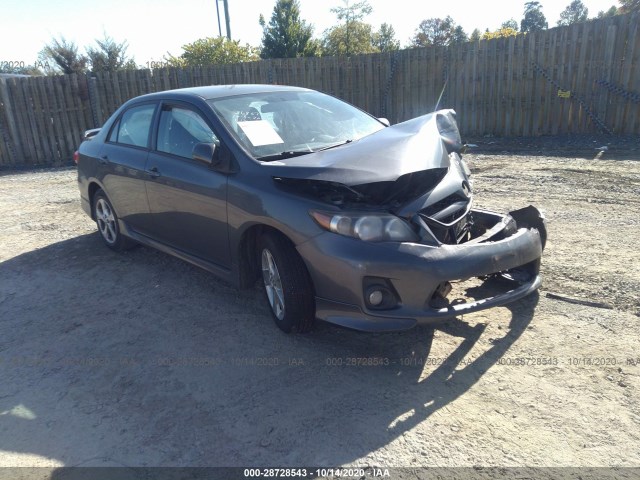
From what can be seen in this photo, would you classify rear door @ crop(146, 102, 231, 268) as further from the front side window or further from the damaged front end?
the damaged front end

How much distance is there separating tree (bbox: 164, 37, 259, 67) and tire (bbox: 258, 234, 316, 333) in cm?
2512

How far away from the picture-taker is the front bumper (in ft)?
10.7

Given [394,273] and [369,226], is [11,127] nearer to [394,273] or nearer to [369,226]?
[369,226]

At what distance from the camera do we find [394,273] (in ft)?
10.7

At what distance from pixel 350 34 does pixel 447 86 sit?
32.9 m

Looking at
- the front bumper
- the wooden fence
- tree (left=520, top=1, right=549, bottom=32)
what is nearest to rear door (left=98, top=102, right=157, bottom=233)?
the front bumper

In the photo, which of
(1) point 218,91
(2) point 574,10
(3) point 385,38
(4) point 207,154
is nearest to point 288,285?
(4) point 207,154

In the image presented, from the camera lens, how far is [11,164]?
13938 mm

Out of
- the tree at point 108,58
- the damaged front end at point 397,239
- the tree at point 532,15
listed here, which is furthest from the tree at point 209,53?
the tree at point 532,15

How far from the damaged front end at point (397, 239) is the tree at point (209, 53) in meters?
25.1

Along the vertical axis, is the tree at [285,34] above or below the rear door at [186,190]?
above

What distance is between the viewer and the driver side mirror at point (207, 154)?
407cm

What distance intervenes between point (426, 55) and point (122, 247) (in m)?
10.5

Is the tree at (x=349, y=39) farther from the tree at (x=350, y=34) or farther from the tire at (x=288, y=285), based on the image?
the tire at (x=288, y=285)
